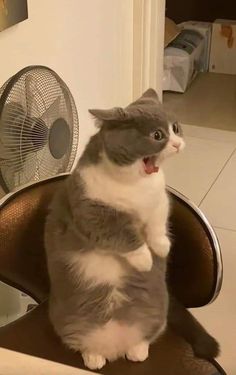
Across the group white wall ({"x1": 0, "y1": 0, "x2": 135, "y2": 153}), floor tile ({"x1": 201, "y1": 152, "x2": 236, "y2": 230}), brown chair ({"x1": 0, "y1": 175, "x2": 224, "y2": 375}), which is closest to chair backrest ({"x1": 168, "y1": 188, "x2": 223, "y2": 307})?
brown chair ({"x1": 0, "y1": 175, "x2": 224, "y2": 375})

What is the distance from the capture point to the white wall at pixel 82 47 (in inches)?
70.4

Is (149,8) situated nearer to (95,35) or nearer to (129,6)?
(129,6)

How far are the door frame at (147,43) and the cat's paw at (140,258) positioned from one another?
152 cm

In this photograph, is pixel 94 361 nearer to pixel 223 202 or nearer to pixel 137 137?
pixel 137 137

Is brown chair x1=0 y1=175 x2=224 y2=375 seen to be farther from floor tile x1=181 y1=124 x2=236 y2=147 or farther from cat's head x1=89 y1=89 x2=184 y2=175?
floor tile x1=181 y1=124 x2=236 y2=147

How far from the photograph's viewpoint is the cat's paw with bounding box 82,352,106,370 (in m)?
1.16

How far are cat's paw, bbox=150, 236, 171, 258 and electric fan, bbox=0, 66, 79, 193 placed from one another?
0.40m

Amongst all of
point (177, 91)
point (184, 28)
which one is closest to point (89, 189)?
point (177, 91)

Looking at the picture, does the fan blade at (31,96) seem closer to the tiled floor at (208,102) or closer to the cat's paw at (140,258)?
the cat's paw at (140,258)

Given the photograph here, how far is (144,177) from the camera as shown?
3.53 ft

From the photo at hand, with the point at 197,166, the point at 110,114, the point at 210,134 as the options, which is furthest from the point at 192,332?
the point at 210,134

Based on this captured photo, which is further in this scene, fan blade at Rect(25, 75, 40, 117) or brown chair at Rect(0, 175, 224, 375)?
fan blade at Rect(25, 75, 40, 117)

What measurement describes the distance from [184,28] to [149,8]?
3.81ft

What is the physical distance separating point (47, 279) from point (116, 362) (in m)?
0.26
